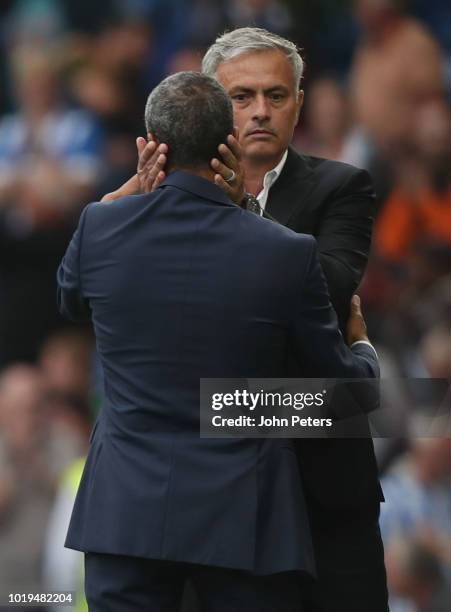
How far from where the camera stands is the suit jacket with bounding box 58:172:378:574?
7.64 feet

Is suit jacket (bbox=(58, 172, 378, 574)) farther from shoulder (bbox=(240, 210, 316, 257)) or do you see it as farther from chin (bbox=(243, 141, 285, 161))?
chin (bbox=(243, 141, 285, 161))

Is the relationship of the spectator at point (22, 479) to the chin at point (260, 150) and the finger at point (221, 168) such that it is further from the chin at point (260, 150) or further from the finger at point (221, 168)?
the finger at point (221, 168)

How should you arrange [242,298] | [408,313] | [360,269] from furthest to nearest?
1. [408,313]
2. [360,269]
3. [242,298]

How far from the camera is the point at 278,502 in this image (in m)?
2.38

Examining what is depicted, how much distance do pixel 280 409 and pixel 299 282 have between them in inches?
10.3

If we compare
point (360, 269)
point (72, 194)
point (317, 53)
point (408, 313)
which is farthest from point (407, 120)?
point (360, 269)

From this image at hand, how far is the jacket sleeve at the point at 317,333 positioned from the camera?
2355mm

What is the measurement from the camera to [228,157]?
240cm

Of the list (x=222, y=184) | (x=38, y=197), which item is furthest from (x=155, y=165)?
(x=38, y=197)

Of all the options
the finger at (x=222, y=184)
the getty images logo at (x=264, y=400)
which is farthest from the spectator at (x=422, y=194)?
the finger at (x=222, y=184)

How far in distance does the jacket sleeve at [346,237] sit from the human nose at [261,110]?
227mm

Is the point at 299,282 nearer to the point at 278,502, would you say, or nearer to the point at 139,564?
the point at 278,502

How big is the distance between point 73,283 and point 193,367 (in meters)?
0.30

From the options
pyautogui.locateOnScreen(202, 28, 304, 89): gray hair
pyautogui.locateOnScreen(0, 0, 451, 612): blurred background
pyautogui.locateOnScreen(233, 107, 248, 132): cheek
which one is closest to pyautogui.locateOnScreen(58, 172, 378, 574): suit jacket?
pyautogui.locateOnScreen(233, 107, 248, 132): cheek
